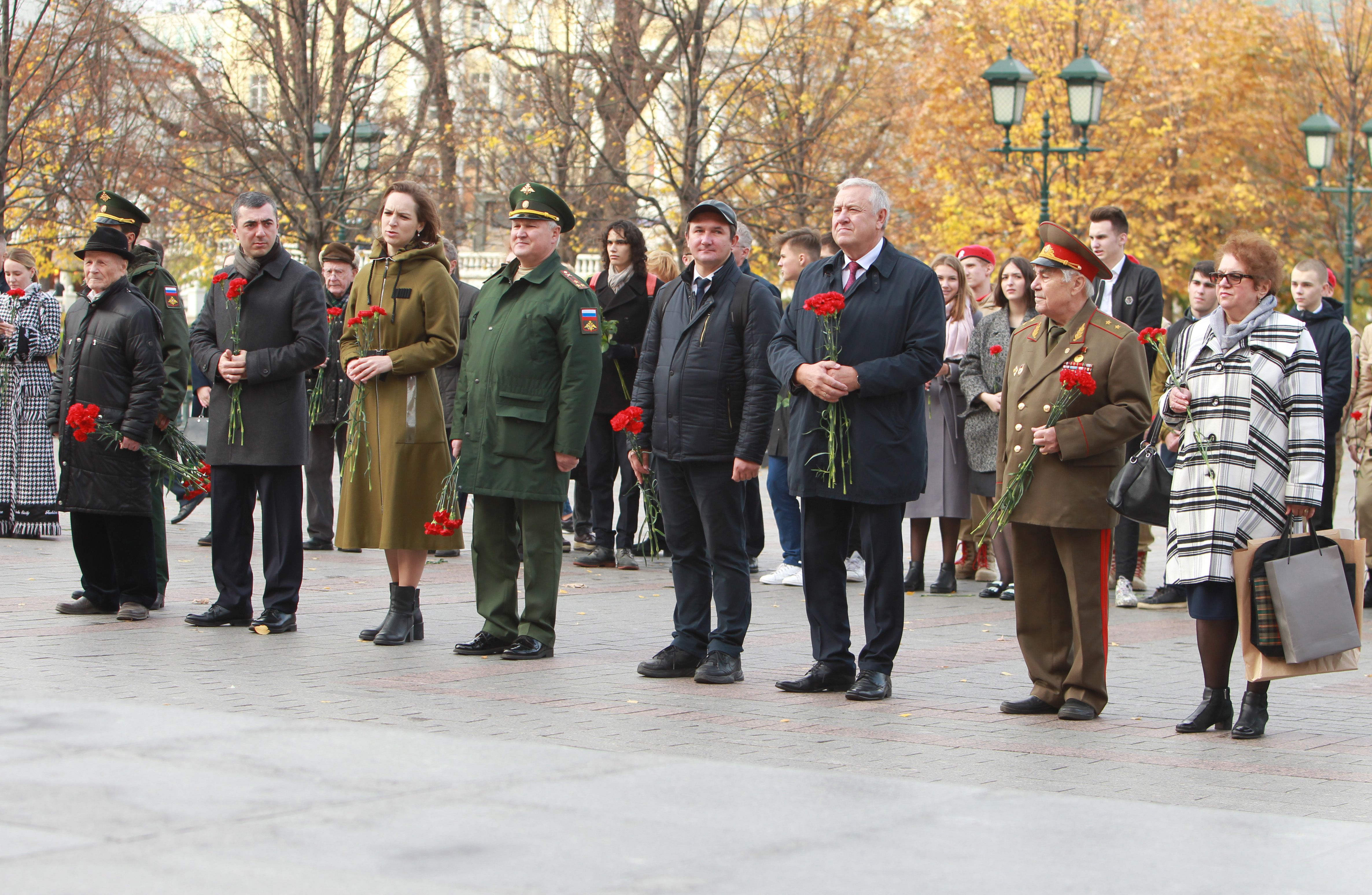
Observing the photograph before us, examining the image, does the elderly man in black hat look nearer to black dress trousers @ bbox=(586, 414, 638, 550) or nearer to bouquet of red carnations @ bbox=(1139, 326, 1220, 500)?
black dress trousers @ bbox=(586, 414, 638, 550)

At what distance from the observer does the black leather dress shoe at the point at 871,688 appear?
7.17m

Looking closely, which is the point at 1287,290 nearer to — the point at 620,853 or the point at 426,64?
the point at 426,64

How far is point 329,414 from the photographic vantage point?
13.0 metres

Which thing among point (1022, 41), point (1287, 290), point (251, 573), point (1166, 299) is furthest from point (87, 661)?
point (1166, 299)

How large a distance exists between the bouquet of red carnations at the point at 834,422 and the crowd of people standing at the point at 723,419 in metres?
0.01

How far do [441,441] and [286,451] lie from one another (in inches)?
34.2

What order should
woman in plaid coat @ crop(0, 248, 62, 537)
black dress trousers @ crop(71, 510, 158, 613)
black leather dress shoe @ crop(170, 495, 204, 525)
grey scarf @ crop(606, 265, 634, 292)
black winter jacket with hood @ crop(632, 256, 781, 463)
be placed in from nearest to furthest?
black winter jacket with hood @ crop(632, 256, 781, 463) → black dress trousers @ crop(71, 510, 158, 613) → grey scarf @ crop(606, 265, 634, 292) → woman in plaid coat @ crop(0, 248, 62, 537) → black leather dress shoe @ crop(170, 495, 204, 525)

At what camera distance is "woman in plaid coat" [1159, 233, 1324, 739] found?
6.59 meters

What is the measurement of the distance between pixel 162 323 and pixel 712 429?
368cm

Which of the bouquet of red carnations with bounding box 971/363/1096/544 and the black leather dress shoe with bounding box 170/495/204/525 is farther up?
the bouquet of red carnations with bounding box 971/363/1096/544

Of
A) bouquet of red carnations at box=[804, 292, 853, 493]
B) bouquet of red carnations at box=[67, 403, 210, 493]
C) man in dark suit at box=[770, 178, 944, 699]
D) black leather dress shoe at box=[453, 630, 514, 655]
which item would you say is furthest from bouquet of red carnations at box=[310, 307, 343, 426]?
bouquet of red carnations at box=[804, 292, 853, 493]

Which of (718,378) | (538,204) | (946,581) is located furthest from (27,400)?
(718,378)

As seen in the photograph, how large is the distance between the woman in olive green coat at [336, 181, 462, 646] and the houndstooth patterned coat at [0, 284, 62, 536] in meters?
5.44

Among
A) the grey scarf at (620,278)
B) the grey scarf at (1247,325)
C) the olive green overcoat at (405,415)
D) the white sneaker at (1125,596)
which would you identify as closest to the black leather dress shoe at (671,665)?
the olive green overcoat at (405,415)
